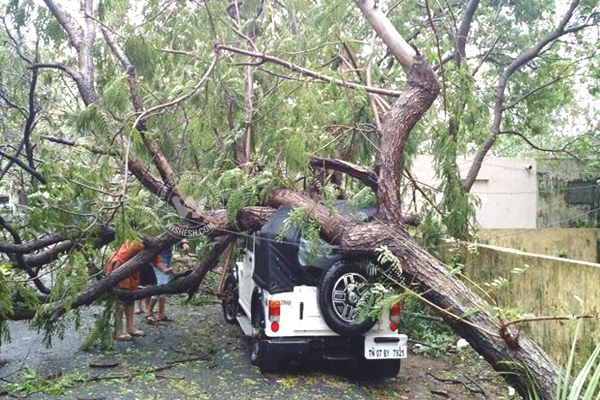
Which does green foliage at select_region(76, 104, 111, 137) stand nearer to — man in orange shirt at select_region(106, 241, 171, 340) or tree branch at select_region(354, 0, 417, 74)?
man in orange shirt at select_region(106, 241, 171, 340)

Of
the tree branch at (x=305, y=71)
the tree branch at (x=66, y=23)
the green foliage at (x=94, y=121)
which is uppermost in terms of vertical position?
the tree branch at (x=66, y=23)

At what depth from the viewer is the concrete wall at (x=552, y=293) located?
6.00 metres

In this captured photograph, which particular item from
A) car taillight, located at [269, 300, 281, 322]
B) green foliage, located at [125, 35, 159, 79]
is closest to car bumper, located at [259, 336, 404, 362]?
car taillight, located at [269, 300, 281, 322]

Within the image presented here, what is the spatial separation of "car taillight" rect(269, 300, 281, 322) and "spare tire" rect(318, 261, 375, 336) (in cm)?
47

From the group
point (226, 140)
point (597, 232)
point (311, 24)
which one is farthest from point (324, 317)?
point (597, 232)

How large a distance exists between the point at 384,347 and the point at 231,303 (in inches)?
128

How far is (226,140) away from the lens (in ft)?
25.3

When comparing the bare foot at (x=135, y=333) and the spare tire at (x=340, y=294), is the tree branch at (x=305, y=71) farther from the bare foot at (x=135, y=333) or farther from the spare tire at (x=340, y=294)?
the bare foot at (x=135, y=333)

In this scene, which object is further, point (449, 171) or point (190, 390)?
point (449, 171)

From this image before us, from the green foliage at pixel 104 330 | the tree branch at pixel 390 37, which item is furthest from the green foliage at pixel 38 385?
the tree branch at pixel 390 37

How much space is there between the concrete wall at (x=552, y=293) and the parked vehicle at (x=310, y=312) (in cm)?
137

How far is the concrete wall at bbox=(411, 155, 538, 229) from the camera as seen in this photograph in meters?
17.7

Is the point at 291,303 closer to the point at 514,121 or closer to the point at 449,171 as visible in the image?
the point at 449,171

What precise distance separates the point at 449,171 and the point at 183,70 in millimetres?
3941
